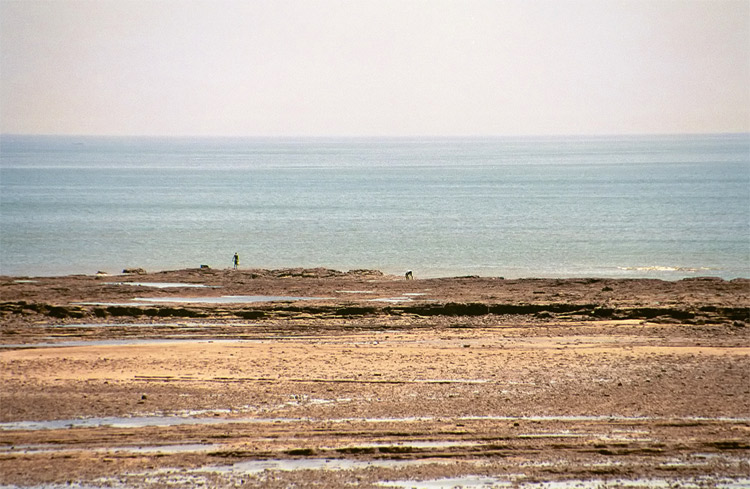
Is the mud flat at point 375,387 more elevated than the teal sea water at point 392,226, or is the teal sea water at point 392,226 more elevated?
the mud flat at point 375,387

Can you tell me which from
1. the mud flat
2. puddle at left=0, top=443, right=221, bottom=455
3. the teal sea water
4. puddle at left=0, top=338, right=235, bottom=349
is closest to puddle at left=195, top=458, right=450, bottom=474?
the mud flat

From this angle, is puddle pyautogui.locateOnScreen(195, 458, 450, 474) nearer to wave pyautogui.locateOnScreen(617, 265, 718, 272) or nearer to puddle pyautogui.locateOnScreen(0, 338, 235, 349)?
puddle pyautogui.locateOnScreen(0, 338, 235, 349)

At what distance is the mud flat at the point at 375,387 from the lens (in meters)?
12.1

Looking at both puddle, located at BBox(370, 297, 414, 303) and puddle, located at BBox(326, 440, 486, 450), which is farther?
puddle, located at BBox(370, 297, 414, 303)

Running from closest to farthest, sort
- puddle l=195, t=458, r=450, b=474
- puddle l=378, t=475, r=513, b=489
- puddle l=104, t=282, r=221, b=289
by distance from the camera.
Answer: puddle l=378, t=475, r=513, b=489, puddle l=195, t=458, r=450, b=474, puddle l=104, t=282, r=221, b=289

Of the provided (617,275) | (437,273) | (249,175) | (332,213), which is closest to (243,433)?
(437,273)

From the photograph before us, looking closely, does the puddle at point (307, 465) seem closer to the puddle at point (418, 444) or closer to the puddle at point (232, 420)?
the puddle at point (418, 444)

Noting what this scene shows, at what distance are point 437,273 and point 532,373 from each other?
20464 mm

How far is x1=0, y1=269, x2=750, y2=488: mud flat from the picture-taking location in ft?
39.8

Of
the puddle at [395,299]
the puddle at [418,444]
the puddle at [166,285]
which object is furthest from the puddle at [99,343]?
the puddle at [418,444]

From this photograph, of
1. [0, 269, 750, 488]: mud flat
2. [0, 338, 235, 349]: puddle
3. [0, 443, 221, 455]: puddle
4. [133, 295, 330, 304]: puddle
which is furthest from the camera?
[133, 295, 330, 304]: puddle

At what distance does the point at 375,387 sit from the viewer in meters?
16.4

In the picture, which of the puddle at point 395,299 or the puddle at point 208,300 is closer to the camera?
the puddle at point 208,300

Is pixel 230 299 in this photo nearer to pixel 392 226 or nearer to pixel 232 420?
pixel 232 420
